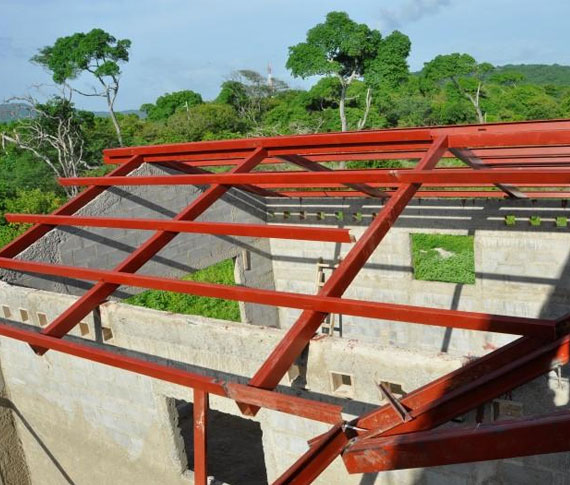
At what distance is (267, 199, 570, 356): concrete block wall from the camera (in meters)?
8.48

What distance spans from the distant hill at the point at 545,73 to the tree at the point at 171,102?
66.6 m

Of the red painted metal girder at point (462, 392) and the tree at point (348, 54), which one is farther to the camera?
the tree at point (348, 54)

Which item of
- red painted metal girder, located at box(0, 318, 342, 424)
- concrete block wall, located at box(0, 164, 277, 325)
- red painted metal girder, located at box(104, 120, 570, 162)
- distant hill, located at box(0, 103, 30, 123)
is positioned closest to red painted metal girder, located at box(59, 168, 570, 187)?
red painted metal girder, located at box(104, 120, 570, 162)

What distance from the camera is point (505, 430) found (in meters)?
2.22

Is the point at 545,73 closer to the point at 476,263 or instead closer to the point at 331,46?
the point at 331,46

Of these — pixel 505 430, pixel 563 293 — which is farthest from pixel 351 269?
pixel 563 293

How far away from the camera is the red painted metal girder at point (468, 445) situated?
7.01 feet

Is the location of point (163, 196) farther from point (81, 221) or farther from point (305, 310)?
point (305, 310)

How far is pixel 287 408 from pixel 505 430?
1.37 metres

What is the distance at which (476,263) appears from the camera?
9.05 metres

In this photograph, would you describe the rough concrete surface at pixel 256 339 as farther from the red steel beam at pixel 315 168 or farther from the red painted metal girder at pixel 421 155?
the red painted metal girder at pixel 421 155

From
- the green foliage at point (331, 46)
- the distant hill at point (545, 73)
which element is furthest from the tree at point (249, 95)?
the distant hill at point (545, 73)

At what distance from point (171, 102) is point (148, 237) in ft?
119

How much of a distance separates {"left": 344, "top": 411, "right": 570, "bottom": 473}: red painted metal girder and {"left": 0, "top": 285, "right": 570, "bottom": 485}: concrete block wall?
1353mm
